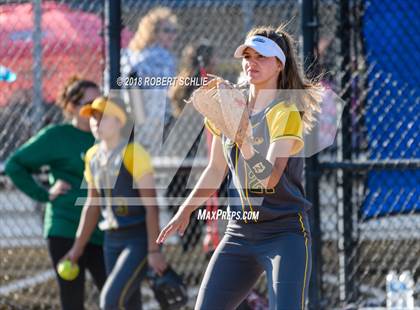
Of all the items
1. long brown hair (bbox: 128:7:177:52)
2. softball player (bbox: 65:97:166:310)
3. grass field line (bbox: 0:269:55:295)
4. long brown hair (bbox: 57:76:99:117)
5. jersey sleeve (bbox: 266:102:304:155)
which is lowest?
grass field line (bbox: 0:269:55:295)

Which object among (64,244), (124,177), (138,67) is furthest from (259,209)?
(138,67)

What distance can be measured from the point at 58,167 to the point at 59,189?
6.8 inches

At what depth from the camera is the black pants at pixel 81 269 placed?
581 centimetres

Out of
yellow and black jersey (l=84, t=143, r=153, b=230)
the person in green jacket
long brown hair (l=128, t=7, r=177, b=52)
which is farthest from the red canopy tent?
yellow and black jersey (l=84, t=143, r=153, b=230)

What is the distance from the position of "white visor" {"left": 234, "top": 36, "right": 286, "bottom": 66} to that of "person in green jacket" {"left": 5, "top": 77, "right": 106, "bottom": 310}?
1714 millimetres

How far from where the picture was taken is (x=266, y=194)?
4.25m

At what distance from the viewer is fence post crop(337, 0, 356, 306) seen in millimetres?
5984

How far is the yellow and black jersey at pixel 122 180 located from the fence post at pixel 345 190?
131 cm

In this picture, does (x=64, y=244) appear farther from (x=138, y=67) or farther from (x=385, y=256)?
(x=385, y=256)

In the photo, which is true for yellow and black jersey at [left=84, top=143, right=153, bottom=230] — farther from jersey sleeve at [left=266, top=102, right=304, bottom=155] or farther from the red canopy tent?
jersey sleeve at [left=266, top=102, right=304, bottom=155]

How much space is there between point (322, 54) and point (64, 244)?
2.12m

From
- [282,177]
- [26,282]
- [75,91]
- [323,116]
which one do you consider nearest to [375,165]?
[323,116]

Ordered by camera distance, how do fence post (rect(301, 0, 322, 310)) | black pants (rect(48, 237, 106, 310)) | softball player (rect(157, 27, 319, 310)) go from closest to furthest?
softball player (rect(157, 27, 319, 310)) < fence post (rect(301, 0, 322, 310)) < black pants (rect(48, 237, 106, 310))

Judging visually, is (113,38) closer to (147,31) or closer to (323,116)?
(147,31)
